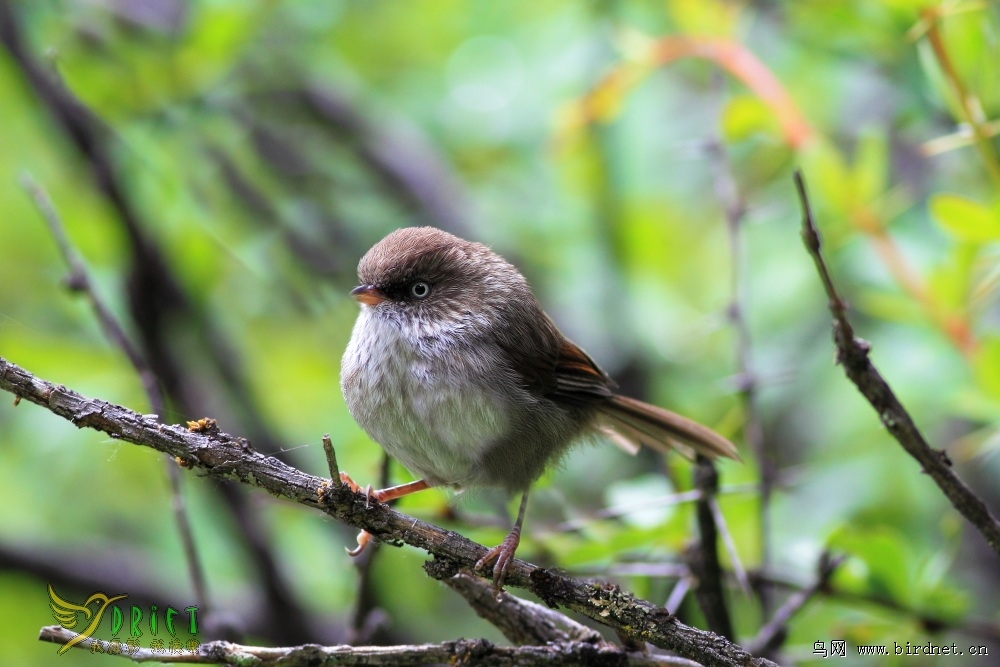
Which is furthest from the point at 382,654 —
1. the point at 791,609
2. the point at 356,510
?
the point at 791,609

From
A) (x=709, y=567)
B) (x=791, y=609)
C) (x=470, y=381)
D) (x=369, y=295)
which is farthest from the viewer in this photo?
(x=369, y=295)

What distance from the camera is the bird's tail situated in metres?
3.78

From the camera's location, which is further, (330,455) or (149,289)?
(149,289)

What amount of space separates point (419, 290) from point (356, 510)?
1.50 metres

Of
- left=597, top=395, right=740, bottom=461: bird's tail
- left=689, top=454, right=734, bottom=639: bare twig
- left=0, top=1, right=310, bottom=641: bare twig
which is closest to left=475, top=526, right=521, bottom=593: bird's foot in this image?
left=689, top=454, right=734, bottom=639: bare twig

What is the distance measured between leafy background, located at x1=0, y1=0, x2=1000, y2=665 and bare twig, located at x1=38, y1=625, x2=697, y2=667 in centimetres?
88

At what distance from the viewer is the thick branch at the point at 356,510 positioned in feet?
7.18

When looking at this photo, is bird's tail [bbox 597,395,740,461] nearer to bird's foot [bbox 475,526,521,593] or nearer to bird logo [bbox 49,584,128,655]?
bird's foot [bbox 475,526,521,593]

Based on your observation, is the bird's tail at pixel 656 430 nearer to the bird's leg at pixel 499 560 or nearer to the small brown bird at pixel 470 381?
the small brown bird at pixel 470 381

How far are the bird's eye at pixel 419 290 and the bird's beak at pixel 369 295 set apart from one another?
0.38 feet

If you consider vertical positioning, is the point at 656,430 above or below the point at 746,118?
below

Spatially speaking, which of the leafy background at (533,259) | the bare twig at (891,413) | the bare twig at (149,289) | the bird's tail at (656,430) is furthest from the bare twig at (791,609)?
the bare twig at (149,289)

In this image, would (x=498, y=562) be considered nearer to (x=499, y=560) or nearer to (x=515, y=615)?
(x=499, y=560)

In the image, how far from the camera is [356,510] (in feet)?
8.01
